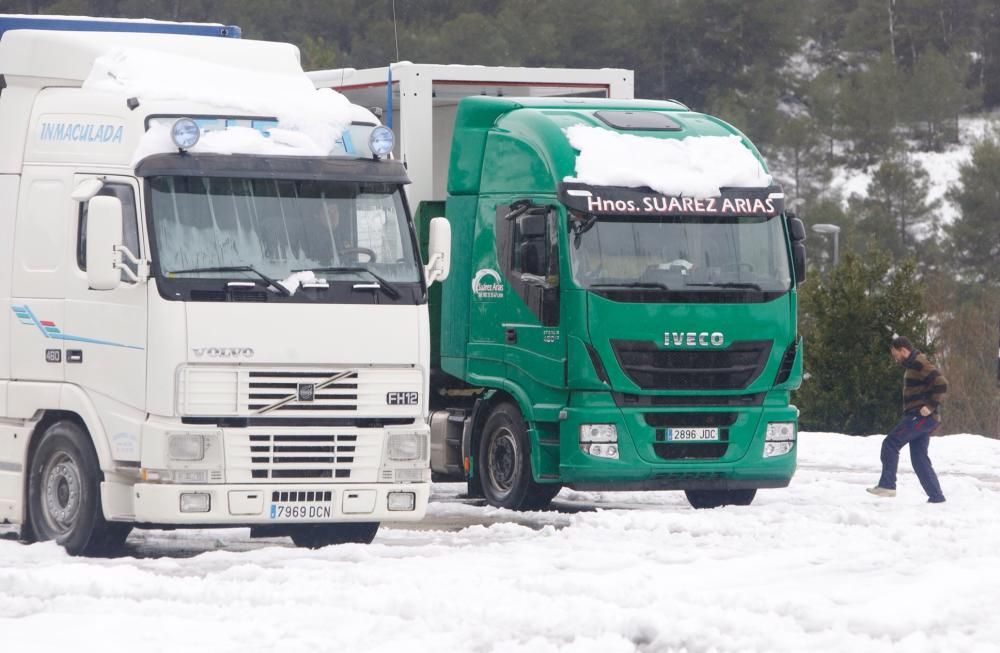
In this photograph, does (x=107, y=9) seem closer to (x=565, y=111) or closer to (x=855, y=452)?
(x=855, y=452)

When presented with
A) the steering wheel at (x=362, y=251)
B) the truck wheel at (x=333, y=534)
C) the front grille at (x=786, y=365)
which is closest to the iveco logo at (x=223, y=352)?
the steering wheel at (x=362, y=251)

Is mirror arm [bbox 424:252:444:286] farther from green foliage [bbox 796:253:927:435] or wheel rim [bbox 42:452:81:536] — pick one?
green foliage [bbox 796:253:927:435]

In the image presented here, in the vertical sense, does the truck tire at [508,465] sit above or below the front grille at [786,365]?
below

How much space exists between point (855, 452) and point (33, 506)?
13.4 m

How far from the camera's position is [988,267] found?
74750 millimetres

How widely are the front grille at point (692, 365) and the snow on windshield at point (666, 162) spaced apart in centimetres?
134

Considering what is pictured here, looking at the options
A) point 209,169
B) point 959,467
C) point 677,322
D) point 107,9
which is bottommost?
point 959,467

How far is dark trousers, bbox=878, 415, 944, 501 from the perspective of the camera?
17.2 meters

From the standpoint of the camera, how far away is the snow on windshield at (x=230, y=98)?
43.0 ft

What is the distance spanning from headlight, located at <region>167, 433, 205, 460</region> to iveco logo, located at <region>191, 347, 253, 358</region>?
0.53 metres

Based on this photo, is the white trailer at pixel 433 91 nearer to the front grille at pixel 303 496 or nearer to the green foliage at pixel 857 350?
the front grille at pixel 303 496

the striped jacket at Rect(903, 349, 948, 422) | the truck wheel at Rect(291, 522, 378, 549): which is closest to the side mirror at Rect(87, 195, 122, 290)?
the truck wheel at Rect(291, 522, 378, 549)

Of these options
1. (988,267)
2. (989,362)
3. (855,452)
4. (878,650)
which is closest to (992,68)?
(988,267)

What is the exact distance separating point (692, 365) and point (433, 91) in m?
3.92
